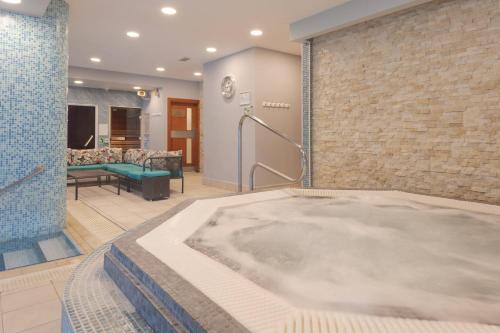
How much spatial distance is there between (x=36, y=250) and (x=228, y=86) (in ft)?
13.4

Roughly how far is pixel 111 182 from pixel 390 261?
22.9ft

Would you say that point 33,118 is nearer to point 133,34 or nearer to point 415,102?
point 133,34

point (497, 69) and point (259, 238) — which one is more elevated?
point (497, 69)

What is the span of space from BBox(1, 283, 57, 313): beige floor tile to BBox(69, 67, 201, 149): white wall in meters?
6.62

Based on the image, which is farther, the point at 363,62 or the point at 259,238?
the point at 363,62

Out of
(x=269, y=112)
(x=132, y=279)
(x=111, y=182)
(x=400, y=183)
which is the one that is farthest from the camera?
(x=111, y=182)

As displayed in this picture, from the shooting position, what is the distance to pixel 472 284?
3.70ft

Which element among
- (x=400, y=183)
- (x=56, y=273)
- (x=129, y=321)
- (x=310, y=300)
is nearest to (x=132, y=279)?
(x=129, y=321)

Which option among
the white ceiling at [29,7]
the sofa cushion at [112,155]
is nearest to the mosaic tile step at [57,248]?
the white ceiling at [29,7]

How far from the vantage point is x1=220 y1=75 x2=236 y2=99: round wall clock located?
6.02 meters

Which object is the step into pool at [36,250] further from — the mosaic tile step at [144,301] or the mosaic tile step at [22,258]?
the mosaic tile step at [144,301]

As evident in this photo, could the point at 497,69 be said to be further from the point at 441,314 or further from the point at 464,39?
the point at 441,314

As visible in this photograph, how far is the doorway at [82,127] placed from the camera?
32.0 ft

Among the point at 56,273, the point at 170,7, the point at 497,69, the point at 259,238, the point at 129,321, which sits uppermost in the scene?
the point at 170,7
